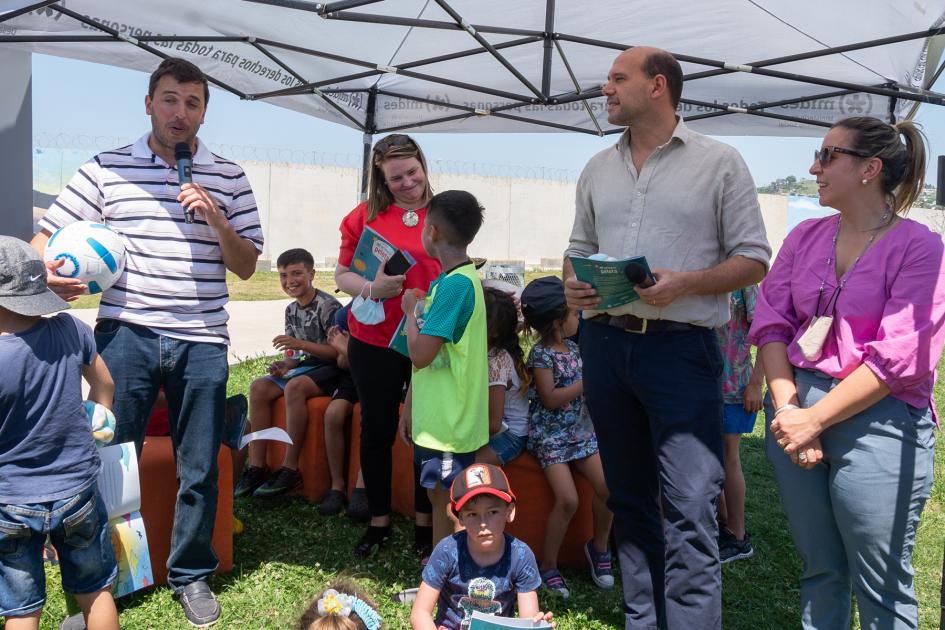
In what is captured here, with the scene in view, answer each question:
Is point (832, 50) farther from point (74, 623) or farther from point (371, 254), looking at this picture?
point (74, 623)

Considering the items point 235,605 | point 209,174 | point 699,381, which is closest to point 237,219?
point 209,174

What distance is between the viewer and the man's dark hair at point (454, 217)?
3.39 meters

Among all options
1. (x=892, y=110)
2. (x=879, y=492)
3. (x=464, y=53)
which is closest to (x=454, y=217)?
(x=879, y=492)

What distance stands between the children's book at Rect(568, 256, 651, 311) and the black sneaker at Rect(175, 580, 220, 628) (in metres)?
2.04

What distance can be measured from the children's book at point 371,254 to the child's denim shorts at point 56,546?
62.5 inches

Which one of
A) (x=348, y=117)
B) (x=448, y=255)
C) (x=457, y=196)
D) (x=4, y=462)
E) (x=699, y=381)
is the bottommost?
(x=4, y=462)

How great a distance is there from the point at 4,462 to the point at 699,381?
2.27 meters

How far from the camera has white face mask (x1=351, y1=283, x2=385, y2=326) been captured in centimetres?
380

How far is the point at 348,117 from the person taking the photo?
6910mm

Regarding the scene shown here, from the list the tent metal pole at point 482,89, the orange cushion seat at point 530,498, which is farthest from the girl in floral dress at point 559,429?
the tent metal pole at point 482,89

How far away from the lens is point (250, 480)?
5.12 m

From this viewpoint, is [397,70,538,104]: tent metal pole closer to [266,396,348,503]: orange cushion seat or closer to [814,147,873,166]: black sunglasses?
[266,396,348,503]: orange cushion seat

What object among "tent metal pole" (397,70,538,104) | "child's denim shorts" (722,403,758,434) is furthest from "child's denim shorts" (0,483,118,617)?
"tent metal pole" (397,70,538,104)

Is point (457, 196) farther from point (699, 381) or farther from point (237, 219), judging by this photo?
point (699, 381)
